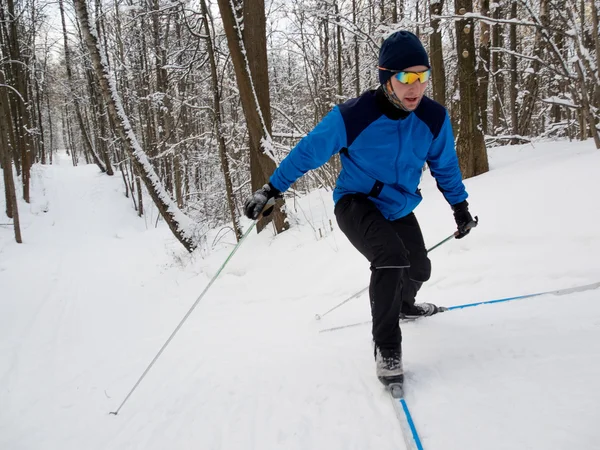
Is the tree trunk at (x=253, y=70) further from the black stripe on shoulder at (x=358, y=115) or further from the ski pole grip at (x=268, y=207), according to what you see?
the black stripe on shoulder at (x=358, y=115)

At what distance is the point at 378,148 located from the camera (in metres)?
2.25

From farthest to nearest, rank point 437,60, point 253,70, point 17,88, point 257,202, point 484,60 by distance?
point 17,88, point 437,60, point 484,60, point 253,70, point 257,202

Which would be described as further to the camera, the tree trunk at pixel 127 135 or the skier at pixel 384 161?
the tree trunk at pixel 127 135

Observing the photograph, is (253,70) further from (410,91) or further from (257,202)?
(410,91)

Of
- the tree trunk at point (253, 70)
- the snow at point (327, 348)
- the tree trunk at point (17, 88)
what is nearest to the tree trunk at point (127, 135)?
the snow at point (327, 348)

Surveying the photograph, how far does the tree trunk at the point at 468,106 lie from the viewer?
22.2 ft

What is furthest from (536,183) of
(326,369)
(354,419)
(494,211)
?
(354,419)

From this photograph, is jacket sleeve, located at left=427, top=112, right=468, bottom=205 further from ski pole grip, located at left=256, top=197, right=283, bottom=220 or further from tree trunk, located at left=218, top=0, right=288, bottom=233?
tree trunk, located at left=218, top=0, right=288, bottom=233

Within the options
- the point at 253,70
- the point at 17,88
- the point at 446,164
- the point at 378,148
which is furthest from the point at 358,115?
the point at 17,88

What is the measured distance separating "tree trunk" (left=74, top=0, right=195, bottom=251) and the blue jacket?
6142 millimetres

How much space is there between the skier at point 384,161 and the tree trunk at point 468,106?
497 cm

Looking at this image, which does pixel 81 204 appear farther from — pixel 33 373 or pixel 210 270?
pixel 33 373

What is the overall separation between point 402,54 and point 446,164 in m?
0.78

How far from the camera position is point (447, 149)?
2471 mm
